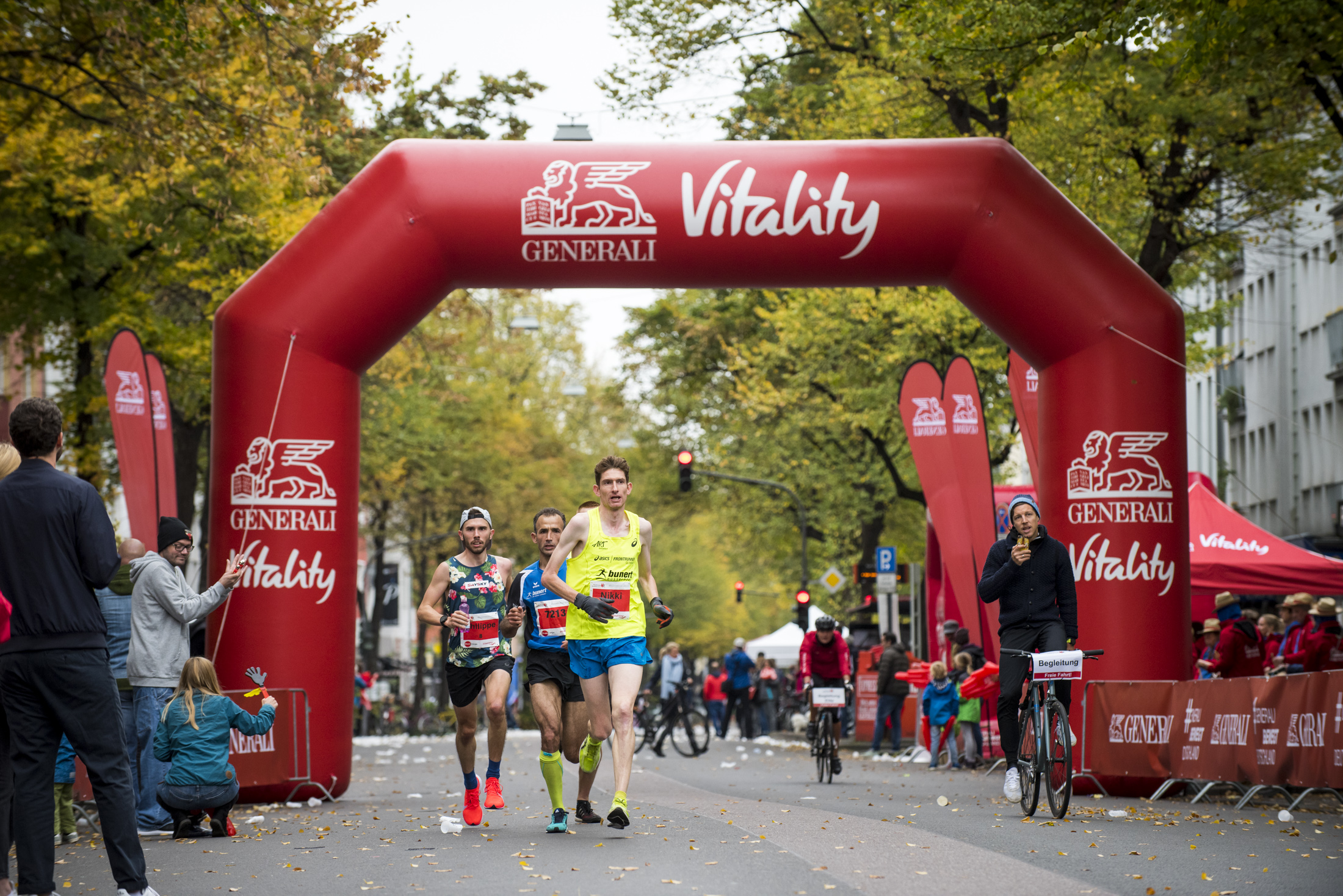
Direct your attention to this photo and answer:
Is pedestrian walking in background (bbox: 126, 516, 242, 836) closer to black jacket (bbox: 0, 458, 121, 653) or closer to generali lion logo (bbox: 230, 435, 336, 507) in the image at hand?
generali lion logo (bbox: 230, 435, 336, 507)

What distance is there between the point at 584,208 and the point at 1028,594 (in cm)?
495

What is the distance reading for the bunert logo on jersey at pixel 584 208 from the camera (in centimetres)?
1377

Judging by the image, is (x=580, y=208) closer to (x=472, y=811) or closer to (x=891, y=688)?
(x=472, y=811)

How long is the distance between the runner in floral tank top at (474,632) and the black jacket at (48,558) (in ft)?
12.0

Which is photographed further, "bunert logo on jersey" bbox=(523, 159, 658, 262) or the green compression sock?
"bunert logo on jersey" bbox=(523, 159, 658, 262)

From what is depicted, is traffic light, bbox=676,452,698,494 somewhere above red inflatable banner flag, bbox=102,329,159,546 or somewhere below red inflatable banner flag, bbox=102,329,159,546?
above

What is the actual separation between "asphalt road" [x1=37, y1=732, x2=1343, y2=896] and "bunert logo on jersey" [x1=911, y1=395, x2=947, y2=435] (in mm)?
6612

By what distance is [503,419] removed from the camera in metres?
47.3

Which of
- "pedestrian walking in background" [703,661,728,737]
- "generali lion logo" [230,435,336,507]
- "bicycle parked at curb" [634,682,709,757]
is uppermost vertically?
"generali lion logo" [230,435,336,507]

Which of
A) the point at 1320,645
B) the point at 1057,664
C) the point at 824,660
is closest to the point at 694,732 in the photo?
the point at 824,660

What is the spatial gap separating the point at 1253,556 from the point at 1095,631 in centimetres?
726

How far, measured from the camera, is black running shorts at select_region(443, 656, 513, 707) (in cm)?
1083

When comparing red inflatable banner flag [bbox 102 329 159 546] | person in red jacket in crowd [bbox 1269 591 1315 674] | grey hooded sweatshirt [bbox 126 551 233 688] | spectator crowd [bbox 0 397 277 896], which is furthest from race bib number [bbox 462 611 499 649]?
person in red jacket in crowd [bbox 1269 591 1315 674]

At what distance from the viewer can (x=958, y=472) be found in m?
19.6
